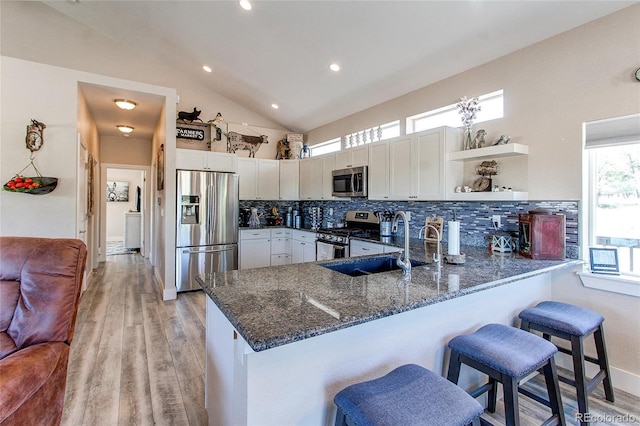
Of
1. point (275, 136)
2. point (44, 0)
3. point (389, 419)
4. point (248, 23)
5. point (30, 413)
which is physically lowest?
point (30, 413)

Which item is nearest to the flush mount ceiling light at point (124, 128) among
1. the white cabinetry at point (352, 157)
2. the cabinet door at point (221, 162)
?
the cabinet door at point (221, 162)

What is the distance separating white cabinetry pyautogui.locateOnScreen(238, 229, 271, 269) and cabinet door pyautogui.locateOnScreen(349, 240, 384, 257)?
1.95m

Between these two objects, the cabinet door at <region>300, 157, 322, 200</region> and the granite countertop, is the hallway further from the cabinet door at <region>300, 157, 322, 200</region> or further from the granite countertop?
the cabinet door at <region>300, 157, 322, 200</region>

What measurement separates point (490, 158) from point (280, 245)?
3667 mm

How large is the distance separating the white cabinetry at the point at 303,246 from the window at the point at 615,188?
10.9ft

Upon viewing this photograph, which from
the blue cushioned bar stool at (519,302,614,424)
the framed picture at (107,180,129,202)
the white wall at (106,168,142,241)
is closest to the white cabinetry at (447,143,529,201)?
the blue cushioned bar stool at (519,302,614,424)

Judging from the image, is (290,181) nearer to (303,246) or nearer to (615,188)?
(303,246)

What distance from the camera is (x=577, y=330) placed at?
188 cm

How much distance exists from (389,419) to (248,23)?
394cm

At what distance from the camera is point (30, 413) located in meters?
1.30

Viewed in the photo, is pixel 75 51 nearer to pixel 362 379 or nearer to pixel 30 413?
pixel 30 413

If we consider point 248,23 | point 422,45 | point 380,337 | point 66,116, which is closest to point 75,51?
point 66,116

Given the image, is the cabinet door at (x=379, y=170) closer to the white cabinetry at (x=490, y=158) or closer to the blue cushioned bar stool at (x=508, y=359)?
the white cabinetry at (x=490, y=158)

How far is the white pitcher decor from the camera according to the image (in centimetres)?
309
